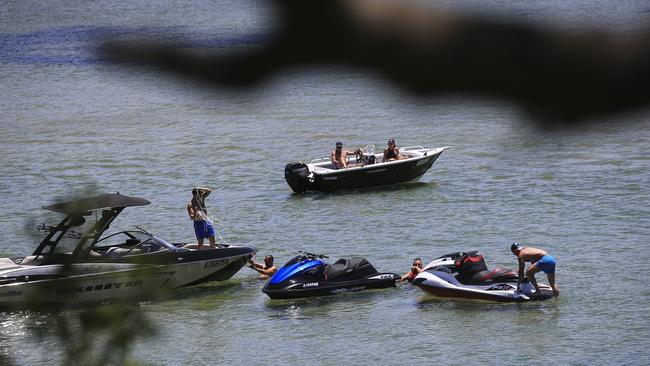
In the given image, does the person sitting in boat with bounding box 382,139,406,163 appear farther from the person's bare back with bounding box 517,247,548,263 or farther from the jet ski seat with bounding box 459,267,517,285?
the person's bare back with bounding box 517,247,548,263

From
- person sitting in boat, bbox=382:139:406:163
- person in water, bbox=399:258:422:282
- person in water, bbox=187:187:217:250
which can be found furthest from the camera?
person sitting in boat, bbox=382:139:406:163

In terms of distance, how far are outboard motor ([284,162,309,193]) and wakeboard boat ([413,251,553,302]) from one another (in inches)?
406

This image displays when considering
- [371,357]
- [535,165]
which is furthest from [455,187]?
[371,357]

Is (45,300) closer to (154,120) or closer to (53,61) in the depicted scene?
(154,120)

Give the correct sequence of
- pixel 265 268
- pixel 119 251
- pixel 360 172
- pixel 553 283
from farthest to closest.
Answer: pixel 360 172
pixel 265 268
pixel 119 251
pixel 553 283

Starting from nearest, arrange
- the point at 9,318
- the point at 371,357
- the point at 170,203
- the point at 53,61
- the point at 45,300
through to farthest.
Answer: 1. the point at 45,300
2. the point at 371,357
3. the point at 9,318
4. the point at 170,203
5. the point at 53,61

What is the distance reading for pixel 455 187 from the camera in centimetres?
3138

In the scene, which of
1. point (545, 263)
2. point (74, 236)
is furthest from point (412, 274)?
point (74, 236)

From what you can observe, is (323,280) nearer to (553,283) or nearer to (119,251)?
(119,251)

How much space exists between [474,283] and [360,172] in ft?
37.3

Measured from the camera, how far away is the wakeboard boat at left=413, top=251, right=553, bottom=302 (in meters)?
19.7

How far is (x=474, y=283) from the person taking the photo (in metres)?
20.1

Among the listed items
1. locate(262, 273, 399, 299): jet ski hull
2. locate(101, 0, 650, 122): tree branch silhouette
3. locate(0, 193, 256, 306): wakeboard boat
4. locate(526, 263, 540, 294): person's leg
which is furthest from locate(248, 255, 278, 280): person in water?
locate(101, 0, 650, 122): tree branch silhouette

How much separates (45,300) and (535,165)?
87.8 ft
